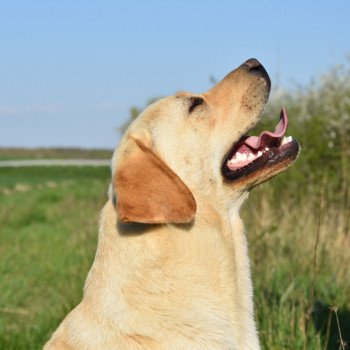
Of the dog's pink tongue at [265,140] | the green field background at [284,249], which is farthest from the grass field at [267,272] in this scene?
the dog's pink tongue at [265,140]

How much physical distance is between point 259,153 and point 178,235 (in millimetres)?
831

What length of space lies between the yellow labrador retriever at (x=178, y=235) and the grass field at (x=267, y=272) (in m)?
0.73

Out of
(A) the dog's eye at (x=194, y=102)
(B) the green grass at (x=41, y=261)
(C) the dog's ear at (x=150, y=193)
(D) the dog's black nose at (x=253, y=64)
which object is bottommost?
(B) the green grass at (x=41, y=261)

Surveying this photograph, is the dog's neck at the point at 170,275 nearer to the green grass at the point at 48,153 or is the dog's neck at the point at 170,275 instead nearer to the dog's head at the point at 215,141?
the dog's head at the point at 215,141

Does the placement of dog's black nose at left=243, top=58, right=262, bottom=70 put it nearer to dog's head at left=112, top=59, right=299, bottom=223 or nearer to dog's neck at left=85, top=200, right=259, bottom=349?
dog's head at left=112, top=59, right=299, bottom=223

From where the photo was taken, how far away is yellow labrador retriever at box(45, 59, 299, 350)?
13.0ft

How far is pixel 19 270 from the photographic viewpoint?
10.8 meters

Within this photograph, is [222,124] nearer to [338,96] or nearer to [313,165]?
[313,165]

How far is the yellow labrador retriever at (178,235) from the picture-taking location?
13.0ft

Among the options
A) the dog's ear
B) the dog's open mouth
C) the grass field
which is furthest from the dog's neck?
the grass field

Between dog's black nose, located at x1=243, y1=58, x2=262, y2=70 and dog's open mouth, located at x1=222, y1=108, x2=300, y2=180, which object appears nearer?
dog's open mouth, located at x1=222, y1=108, x2=300, y2=180

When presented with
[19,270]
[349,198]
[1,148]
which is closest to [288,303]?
[349,198]

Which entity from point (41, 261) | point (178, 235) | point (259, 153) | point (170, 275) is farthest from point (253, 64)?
point (41, 261)

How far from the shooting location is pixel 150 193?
12.7ft
